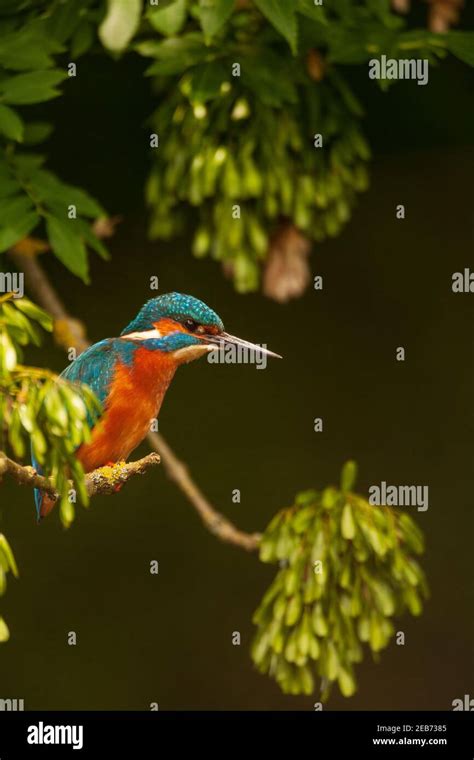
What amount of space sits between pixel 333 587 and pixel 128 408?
21.1 inches

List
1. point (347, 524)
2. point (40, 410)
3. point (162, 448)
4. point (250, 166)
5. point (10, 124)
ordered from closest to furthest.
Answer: point (40, 410)
point (10, 124)
point (347, 524)
point (250, 166)
point (162, 448)

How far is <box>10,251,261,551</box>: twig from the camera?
7.91 feet

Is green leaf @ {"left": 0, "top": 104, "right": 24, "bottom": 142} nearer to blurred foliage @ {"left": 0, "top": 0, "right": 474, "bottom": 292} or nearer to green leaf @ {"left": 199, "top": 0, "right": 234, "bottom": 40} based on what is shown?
blurred foliage @ {"left": 0, "top": 0, "right": 474, "bottom": 292}

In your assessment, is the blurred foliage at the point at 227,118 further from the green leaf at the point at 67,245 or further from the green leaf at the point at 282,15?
the green leaf at the point at 282,15

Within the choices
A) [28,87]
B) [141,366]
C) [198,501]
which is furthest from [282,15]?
[198,501]

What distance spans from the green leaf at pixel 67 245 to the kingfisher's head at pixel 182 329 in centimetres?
20

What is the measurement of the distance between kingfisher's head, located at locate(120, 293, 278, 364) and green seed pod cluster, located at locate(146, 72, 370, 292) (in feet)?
1.09

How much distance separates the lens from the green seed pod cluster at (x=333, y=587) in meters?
1.99

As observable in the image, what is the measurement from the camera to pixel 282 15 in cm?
161

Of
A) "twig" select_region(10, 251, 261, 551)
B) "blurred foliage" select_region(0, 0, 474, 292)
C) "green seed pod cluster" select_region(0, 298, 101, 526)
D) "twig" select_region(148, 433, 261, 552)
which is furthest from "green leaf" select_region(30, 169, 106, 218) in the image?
"twig" select_region(148, 433, 261, 552)

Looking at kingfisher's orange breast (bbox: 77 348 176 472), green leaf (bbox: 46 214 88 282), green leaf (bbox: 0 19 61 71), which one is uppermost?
green leaf (bbox: 0 19 61 71)

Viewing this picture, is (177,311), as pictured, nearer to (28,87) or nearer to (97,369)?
(97,369)
